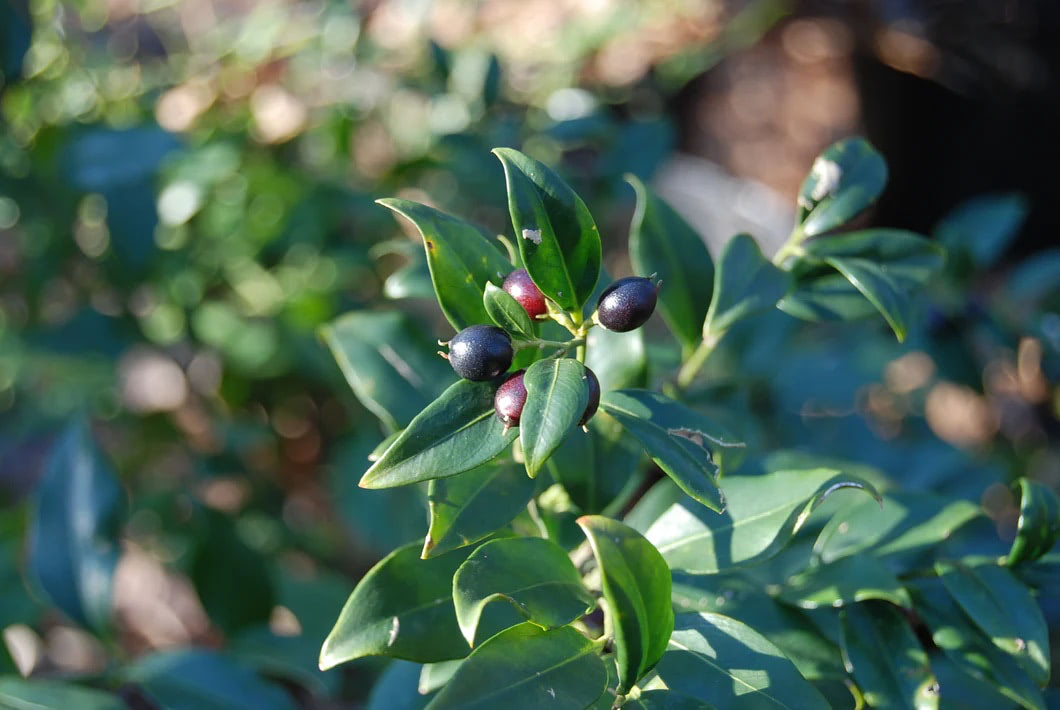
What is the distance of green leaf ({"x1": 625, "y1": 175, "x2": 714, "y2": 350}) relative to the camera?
2.71 feet

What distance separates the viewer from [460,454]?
518mm

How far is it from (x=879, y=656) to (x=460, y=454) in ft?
1.30

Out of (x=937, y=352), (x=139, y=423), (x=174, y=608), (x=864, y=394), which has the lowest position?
(x=174, y=608)

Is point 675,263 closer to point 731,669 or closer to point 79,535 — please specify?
point 731,669

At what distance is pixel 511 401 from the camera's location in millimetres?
524

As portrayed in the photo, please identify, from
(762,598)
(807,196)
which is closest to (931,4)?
(807,196)

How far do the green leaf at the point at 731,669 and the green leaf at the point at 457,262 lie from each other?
0.27 m

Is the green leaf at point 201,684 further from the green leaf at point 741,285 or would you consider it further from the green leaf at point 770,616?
the green leaf at point 741,285

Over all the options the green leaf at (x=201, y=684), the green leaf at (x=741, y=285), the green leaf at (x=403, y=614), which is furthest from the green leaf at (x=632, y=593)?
the green leaf at (x=201, y=684)

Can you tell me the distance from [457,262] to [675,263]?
1.05 ft

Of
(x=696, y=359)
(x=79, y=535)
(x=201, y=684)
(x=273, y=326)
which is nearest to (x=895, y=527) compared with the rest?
(x=696, y=359)

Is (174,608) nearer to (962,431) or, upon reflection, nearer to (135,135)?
(135,135)

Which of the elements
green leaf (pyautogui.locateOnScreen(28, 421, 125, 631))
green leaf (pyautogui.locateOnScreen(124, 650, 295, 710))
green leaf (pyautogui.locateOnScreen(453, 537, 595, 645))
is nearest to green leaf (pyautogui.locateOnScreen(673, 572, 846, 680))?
green leaf (pyautogui.locateOnScreen(453, 537, 595, 645))

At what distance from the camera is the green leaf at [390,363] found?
728 mm
